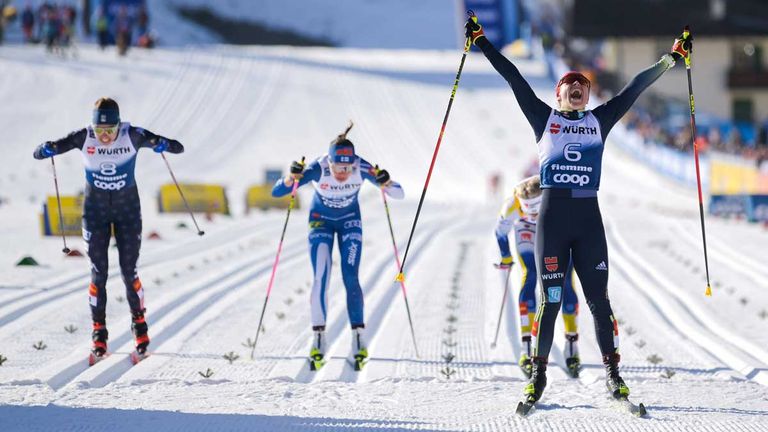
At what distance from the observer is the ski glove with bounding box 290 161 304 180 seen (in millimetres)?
8573

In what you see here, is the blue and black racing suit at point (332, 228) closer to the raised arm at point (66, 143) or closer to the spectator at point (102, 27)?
the raised arm at point (66, 143)

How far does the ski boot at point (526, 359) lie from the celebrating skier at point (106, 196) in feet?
10.2

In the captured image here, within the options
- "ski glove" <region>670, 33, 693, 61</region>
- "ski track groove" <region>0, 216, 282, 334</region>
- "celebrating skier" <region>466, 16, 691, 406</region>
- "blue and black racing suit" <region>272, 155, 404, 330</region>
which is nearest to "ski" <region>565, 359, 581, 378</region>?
"celebrating skier" <region>466, 16, 691, 406</region>

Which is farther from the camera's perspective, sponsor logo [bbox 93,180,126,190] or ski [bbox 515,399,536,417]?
sponsor logo [bbox 93,180,126,190]

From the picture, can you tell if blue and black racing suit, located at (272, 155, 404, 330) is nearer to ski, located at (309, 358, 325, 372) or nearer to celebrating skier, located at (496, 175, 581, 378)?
ski, located at (309, 358, 325, 372)

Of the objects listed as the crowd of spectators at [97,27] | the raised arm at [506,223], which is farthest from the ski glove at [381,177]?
the crowd of spectators at [97,27]

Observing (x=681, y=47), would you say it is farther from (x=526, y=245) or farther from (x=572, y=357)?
(x=572, y=357)

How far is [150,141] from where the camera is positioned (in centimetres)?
863

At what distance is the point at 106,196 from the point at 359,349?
242cm

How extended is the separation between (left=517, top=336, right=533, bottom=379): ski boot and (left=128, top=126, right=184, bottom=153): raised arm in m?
3.30

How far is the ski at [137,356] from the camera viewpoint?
8.30 meters

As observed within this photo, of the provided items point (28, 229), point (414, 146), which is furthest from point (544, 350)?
point (414, 146)

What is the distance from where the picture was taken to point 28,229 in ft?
59.9

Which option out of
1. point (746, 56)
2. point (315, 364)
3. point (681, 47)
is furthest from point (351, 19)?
point (681, 47)
